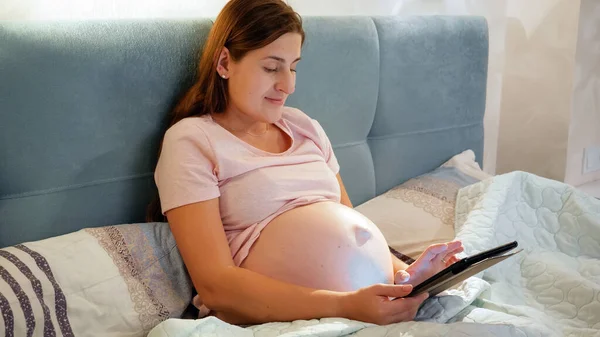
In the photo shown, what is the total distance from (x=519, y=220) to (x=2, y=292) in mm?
1184

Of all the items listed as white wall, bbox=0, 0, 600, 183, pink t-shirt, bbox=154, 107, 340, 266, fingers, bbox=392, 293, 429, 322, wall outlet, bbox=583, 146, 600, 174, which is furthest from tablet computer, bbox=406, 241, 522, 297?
wall outlet, bbox=583, 146, 600, 174

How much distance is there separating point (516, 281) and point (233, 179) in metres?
0.67

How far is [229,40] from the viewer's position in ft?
4.59

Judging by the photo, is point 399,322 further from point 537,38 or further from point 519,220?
point 537,38

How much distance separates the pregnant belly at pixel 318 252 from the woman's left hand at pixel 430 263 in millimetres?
43

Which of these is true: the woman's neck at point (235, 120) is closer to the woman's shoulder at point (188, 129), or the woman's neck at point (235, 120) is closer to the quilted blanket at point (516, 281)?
the woman's shoulder at point (188, 129)

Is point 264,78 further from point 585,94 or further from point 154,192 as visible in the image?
point 585,94

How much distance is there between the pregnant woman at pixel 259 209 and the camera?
126 centimetres

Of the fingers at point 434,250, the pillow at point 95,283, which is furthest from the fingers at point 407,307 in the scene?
the pillow at point 95,283

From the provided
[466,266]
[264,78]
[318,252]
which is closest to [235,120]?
[264,78]

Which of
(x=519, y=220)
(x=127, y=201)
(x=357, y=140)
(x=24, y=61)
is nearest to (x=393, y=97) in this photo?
(x=357, y=140)

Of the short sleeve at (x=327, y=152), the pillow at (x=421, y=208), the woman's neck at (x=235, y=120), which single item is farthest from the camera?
the pillow at (x=421, y=208)

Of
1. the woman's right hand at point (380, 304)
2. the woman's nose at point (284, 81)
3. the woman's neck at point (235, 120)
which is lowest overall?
the woman's right hand at point (380, 304)

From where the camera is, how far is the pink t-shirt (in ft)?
4.26
